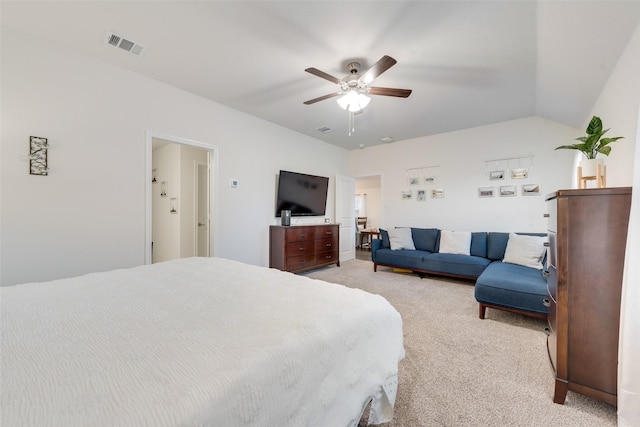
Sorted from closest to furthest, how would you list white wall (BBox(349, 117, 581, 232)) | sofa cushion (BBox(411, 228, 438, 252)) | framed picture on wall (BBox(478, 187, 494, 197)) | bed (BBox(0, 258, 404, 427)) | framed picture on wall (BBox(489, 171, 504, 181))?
bed (BBox(0, 258, 404, 427)), white wall (BBox(349, 117, 581, 232)), framed picture on wall (BBox(489, 171, 504, 181)), framed picture on wall (BBox(478, 187, 494, 197)), sofa cushion (BBox(411, 228, 438, 252))

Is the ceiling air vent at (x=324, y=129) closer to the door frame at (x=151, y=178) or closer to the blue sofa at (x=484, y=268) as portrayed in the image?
the door frame at (x=151, y=178)

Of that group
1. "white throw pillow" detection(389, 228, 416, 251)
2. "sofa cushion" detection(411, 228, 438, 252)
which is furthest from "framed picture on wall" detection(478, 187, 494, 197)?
"white throw pillow" detection(389, 228, 416, 251)

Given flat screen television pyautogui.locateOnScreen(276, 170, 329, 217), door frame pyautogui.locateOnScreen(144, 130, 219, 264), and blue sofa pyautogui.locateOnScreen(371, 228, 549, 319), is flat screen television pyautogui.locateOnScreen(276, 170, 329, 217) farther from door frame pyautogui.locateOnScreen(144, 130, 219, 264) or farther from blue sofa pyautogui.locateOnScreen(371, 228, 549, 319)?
blue sofa pyautogui.locateOnScreen(371, 228, 549, 319)

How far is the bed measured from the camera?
590 millimetres

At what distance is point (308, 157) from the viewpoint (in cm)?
520

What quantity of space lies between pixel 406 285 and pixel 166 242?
14.7 feet

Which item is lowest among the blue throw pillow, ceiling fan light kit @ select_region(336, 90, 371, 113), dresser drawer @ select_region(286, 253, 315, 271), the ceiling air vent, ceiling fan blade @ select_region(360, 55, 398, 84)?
dresser drawer @ select_region(286, 253, 315, 271)

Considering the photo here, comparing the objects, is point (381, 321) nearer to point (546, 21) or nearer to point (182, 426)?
point (182, 426)

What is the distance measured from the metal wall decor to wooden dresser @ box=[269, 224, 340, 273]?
2792 millimetres

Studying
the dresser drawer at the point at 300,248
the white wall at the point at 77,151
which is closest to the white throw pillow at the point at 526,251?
the dresser drawer at the point at 300,248

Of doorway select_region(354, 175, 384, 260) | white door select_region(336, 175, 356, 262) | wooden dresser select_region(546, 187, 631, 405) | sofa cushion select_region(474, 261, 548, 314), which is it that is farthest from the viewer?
doorway select_region(354, 175, 384, 260)

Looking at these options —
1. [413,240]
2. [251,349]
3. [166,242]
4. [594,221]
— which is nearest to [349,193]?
[413,240]

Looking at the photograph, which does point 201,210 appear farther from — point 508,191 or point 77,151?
point 508,191

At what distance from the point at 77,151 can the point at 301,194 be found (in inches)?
125
